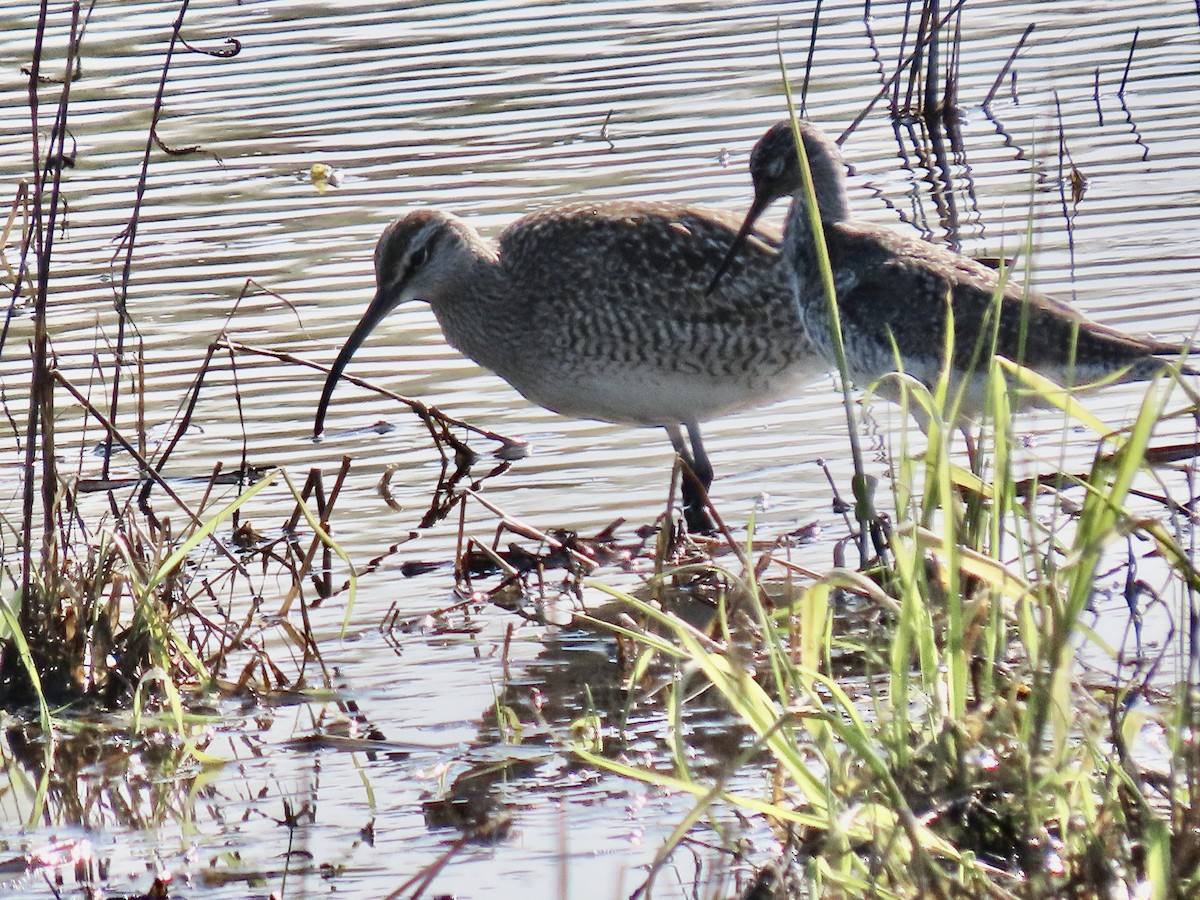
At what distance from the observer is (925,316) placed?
6504 mm

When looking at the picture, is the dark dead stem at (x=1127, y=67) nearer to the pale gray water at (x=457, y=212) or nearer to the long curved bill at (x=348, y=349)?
the pale gray water at (x=457, y=212)

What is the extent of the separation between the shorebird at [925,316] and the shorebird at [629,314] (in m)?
0.33

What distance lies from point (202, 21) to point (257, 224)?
4732mm

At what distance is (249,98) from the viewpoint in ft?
44.4

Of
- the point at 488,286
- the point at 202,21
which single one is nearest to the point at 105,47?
the point at 202,21

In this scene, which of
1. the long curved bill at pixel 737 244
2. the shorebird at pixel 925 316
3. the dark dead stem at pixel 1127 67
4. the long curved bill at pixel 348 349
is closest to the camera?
the shorebird at pixel 925 316

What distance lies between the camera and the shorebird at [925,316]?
6215mm

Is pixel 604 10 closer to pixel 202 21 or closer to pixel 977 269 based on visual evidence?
pixel 202 21

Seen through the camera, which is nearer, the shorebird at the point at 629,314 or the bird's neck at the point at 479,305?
the shorebird at the point at 629,314

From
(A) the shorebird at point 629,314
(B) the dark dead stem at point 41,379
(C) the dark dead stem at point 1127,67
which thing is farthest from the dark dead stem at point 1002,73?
(B) the dark dead stem at point 41,379

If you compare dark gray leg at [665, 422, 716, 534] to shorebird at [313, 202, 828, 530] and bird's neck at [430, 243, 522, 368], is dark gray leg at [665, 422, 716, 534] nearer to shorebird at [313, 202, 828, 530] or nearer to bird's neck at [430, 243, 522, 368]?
shorebird at [313, 202, 828, 530]

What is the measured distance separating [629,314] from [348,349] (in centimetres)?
110

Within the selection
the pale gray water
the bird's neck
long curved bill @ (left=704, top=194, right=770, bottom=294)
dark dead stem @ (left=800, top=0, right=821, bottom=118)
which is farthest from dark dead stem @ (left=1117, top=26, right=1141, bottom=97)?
the bird's neck

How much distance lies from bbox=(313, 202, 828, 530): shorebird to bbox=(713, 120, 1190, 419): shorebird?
1.09 feet
